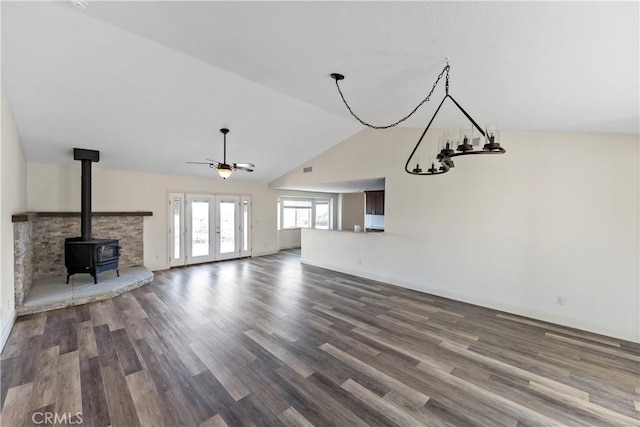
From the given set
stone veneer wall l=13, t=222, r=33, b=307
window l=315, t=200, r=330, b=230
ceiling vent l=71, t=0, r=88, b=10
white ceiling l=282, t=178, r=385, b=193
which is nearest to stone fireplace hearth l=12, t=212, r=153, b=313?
stone veneer wall l=13, t=222, r=33, b=307

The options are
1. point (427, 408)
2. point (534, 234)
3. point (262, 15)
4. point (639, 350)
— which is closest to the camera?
point (262, 15)

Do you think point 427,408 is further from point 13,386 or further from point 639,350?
point 13,386

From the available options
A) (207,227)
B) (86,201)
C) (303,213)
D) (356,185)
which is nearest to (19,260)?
(86,201)

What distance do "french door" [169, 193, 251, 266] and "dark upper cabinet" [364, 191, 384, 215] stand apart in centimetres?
386

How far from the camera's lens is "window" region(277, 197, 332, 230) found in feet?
33.8

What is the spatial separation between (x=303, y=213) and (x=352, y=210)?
210 cm

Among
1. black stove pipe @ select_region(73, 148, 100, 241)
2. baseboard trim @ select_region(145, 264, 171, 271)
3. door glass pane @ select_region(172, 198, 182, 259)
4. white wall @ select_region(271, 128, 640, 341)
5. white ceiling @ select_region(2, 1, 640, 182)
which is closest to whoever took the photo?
white ceiling @ select_region(2, 1, 640, 182)

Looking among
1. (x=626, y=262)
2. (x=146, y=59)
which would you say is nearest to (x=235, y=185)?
(x=146, y=59)

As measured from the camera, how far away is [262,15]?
2029 millimetres

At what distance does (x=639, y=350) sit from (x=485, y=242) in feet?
6.52

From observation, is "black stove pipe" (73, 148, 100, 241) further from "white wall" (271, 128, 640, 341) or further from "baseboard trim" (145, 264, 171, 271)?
"white wall" (271, 128, 640, 341)

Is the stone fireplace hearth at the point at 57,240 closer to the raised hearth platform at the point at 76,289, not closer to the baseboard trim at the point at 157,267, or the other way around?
the raised hearth platform at the point at 76,289

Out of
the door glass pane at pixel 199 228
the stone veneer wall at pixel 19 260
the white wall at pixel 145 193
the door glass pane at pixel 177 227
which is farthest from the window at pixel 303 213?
the stone veneer wall at pixel 19 260

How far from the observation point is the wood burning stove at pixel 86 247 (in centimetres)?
507
